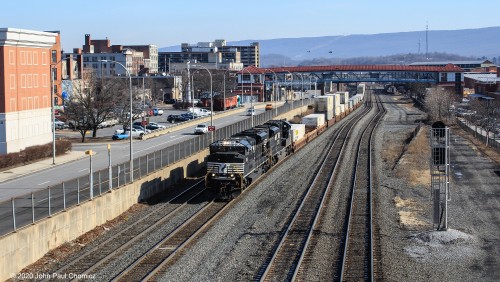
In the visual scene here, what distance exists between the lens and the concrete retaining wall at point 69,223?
74.3ft

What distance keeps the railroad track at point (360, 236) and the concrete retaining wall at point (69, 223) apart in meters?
10.2

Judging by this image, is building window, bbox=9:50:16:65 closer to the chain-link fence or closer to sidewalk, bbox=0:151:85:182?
sidewalk, bbox=0:151:85:182

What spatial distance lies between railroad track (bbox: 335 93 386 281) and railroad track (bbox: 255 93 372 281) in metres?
1.45

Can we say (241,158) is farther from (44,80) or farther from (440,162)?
(44,80)

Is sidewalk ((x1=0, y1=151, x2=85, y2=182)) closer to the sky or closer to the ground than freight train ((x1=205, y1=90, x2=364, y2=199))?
closer to the ground

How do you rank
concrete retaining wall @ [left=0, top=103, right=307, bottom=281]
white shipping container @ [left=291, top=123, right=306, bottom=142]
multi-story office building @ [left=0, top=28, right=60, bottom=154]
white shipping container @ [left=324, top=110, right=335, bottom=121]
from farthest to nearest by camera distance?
white shipping container @ [left=324, top=110, right=335, bottom=121]
white shipping container @ [left=291, top=123, right=306, bottom=142]
multi-story office building @ [left=0, top=28, right=60, bottom=154]
concrete retaining wall @ [left=0, top=103, right=307, bottom=281]

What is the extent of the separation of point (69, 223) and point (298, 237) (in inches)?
347

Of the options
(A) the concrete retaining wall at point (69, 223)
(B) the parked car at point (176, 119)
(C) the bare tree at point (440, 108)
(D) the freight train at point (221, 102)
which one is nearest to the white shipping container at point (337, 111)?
(C) the bare tree at point (440, 108)

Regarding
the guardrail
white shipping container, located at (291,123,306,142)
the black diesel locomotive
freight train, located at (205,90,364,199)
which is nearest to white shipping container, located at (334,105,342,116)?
the guardrail

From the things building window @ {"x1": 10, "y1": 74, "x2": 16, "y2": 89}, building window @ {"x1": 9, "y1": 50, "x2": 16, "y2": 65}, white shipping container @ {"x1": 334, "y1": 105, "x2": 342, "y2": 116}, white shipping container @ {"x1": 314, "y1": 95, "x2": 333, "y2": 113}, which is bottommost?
white shipping container @ {"x1": 334, "y1": 105, "x2": 342, "y2": 116}

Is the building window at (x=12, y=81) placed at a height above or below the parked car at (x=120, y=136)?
above

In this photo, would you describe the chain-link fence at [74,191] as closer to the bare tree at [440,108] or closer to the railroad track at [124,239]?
the railroad track at [124,239]

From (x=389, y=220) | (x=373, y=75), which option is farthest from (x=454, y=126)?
(x=373, y=75)

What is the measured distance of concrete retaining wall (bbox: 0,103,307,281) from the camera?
22641 millimetres
